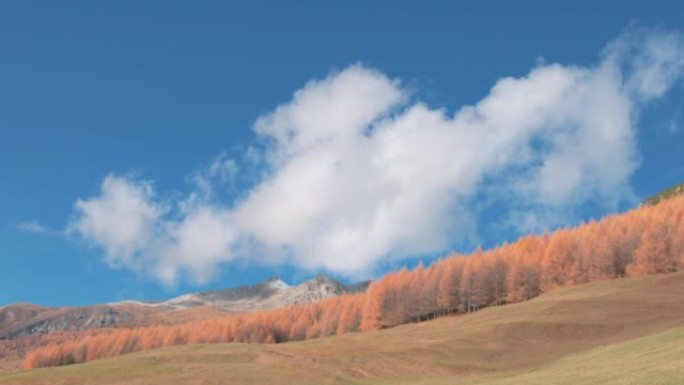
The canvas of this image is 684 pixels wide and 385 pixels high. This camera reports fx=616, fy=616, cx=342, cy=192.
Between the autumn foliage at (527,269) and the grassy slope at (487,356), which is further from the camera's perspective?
the autumn foliage at (527,269)

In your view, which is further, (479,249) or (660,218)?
(479,249)

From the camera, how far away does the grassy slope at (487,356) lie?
44.0 metres

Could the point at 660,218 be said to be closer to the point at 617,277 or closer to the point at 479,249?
the point at 617,277

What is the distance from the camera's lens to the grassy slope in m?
44.0

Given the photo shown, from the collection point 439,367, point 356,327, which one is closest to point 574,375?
point 439,367

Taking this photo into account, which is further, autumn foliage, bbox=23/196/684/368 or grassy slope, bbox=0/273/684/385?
autumn foliage, bbox=23/196/684/368

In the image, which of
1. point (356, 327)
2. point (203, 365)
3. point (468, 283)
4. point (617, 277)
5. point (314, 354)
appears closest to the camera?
point (203, 365)

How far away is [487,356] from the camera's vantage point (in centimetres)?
7581

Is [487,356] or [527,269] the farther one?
[527,269]

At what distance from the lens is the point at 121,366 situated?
66000 mm

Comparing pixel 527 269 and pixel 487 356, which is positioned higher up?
pixel 527 269

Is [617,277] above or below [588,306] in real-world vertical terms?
above

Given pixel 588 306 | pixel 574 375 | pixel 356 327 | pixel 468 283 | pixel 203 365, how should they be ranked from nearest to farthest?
pixel 574 375, pixel 203 365, pixel 588 306, pixel 468 283, pixel 356 327

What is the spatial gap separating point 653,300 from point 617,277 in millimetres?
41407
